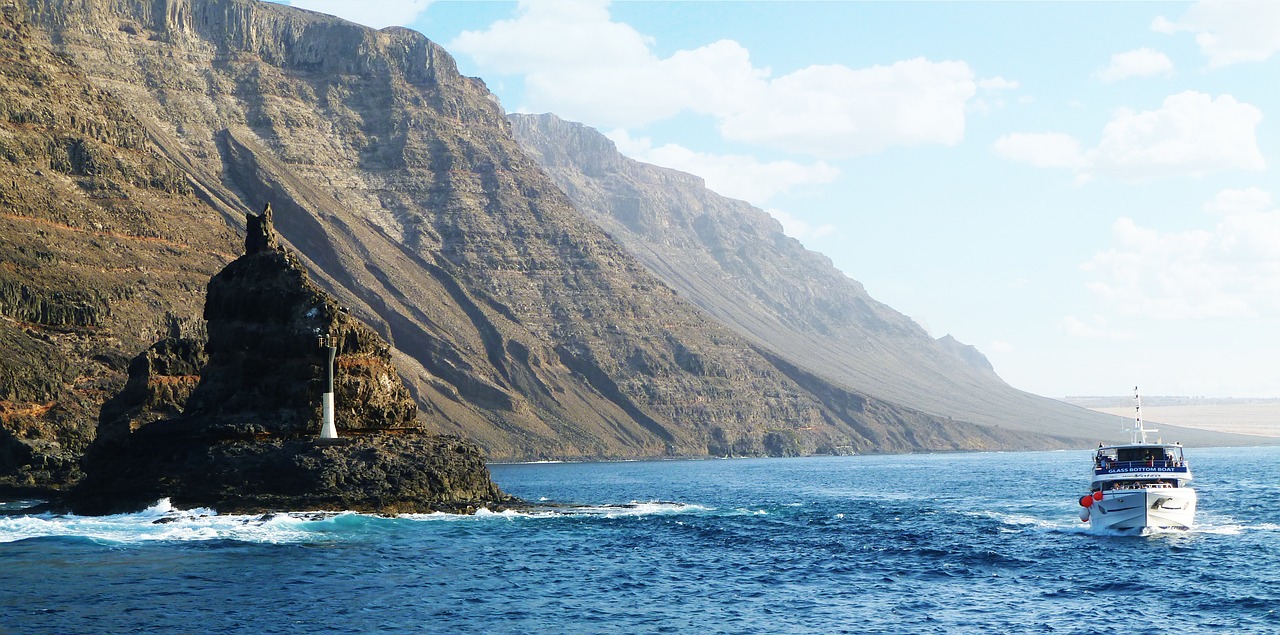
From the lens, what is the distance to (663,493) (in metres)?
149

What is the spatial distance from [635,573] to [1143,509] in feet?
122

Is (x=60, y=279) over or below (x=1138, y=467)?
over

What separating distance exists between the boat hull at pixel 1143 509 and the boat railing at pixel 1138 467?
144cm

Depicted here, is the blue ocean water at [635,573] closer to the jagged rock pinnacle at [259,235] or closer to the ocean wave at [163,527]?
the ocean wave at [163,527]

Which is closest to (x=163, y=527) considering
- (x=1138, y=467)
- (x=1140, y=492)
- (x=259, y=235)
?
(x=259, y=235)

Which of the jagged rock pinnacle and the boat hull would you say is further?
the jagged rock pinnacle

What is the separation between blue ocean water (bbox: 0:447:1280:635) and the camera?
53344 millimetres

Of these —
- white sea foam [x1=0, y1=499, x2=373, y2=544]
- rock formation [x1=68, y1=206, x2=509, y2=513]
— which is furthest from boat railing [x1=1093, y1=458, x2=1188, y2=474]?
white sea foam [x1=0, y1=499, x2=373, y2=544]

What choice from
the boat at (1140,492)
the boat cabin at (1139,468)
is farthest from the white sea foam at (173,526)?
the boat cabin at (1139,468)

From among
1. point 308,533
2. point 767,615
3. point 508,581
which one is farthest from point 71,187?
point 767,615

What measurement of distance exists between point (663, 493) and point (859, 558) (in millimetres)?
74563

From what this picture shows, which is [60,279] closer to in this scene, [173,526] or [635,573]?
[173,526]

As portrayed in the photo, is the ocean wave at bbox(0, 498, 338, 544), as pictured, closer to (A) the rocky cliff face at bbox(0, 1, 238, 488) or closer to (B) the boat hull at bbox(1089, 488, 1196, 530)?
(A) the rocky cliff face at bbox(0, 1, 238, 488)

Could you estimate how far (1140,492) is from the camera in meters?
82.7
